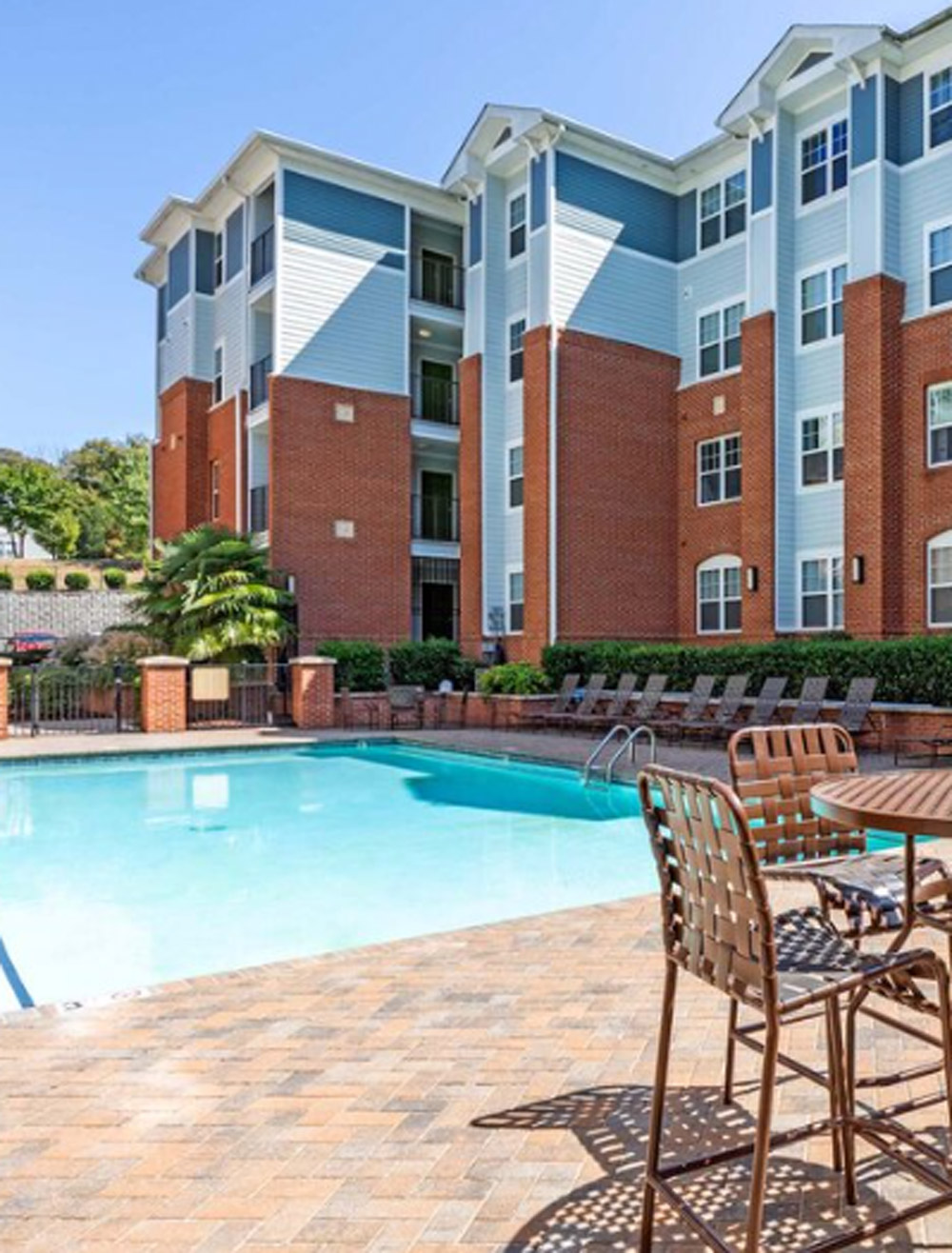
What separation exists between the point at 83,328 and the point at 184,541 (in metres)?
38.4

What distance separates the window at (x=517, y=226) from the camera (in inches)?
867

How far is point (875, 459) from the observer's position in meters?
17.5

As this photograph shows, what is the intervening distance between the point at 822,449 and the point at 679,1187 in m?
18.1

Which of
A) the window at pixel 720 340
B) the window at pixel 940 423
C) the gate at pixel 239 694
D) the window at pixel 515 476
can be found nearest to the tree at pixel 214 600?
the gate at pixel 239 694

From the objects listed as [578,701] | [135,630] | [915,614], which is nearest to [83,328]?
[135,630]

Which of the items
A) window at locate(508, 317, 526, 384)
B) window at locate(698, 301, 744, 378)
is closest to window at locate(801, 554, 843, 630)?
window at locate(698, 301, 744, 378)

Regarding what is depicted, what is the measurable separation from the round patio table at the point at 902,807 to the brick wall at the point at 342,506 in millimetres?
18666

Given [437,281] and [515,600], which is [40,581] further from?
[515,600]

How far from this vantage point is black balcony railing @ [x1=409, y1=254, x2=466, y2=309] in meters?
23.7

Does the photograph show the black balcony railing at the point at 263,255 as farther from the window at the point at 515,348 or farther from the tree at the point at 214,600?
the tree at the point at 214,600

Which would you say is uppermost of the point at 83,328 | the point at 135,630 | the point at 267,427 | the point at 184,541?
the point at 83,328

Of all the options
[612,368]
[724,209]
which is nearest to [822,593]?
[612,368]

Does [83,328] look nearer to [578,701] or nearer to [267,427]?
[267,427]

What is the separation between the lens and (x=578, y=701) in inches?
736
